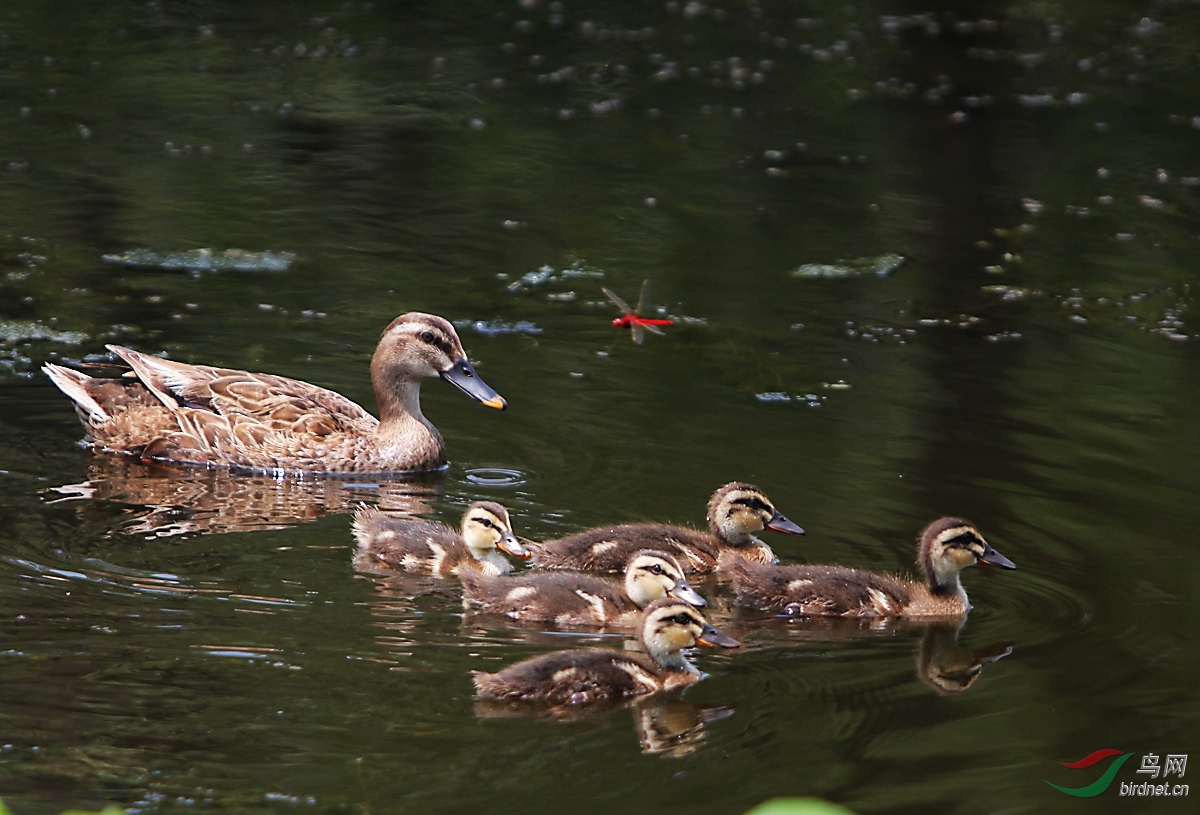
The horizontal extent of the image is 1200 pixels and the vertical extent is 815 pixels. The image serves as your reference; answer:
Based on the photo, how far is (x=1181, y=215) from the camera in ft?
47.4

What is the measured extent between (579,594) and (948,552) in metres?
1.67

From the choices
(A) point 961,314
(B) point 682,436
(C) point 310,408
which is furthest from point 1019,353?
(C) point 310,408

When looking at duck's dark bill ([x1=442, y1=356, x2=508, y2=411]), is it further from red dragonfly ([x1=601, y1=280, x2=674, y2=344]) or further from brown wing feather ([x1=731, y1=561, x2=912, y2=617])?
brown wing feather ([x1=731, y1=561, x2=912, y2=617])

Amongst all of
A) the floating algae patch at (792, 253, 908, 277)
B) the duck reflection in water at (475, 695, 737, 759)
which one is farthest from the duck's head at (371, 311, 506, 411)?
the floating algae patch at (792, 253, 908, 277)

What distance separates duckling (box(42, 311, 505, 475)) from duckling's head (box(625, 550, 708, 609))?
2.35 metres

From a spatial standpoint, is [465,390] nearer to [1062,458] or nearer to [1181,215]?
[1062,458]

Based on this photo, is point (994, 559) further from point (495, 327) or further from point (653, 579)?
point (495, 327)

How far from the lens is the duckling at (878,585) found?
7.12 m

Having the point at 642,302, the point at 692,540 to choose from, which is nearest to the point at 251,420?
the point at 692,540

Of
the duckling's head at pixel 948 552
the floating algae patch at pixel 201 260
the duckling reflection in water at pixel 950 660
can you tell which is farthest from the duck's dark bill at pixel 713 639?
the floating algae patch at pixel 201 260

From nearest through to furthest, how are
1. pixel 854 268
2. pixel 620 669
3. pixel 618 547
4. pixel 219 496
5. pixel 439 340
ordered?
pixel 620 669, pixel 618 547, pixel 219 496, pixel 439 340, pixel 854 268

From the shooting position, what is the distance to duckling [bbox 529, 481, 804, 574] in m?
7.61

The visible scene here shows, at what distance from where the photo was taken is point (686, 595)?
675 centimetres

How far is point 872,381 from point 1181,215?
220 inches
